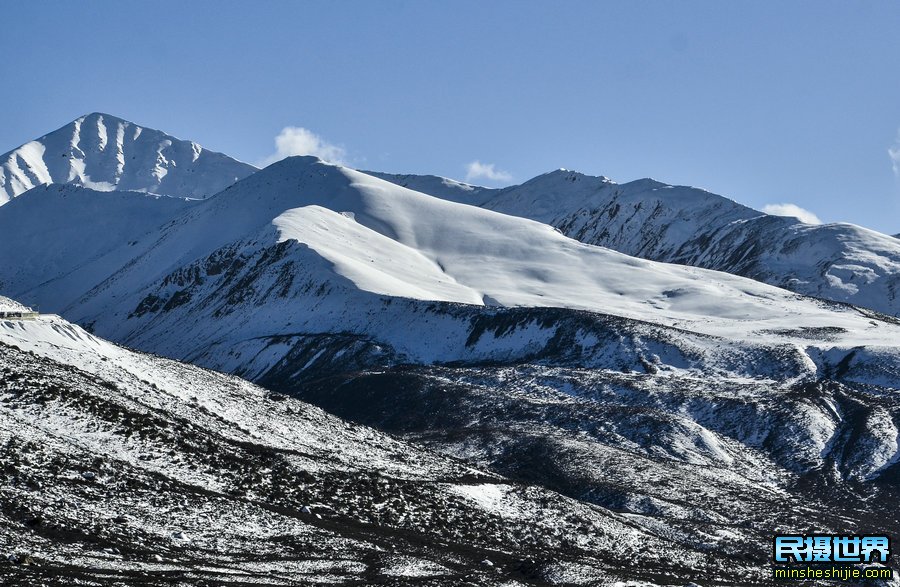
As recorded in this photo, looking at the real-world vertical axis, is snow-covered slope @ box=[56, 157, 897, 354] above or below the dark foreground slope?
above

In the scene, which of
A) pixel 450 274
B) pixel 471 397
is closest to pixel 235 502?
pixel 471 397

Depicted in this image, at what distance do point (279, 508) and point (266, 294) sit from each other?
109 meters

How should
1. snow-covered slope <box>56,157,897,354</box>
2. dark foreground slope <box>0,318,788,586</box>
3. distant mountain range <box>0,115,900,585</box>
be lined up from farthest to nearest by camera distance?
snow-covered slope <box>56,157,897,354</box>
distant mountain range <box>0,115,900,585</box>
dark foreground slope <box>0,318,788,586</box>

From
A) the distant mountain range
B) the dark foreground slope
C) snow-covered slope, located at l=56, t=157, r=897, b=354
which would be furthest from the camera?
snow-covered slope, located at l=56, t=157, r=897, b=354

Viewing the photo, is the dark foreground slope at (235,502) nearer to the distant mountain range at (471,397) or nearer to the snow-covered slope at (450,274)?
the distant mountain range at (471,397)

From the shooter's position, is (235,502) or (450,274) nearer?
(235,502)

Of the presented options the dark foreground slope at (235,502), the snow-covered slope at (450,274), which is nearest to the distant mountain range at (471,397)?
the dark foreground slope at (235,502)

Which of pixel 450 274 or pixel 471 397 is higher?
pixel 450 274

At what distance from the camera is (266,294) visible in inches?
5797

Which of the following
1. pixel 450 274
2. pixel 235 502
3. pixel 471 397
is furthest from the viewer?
pixel 450 274

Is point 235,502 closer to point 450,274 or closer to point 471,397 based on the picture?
point 471,397

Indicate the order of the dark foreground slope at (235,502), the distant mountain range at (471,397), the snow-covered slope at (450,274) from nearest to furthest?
the dark foreground slope at (235,502)
the distant mountain range at (471,397)
the snow-covered slope at (450,274)

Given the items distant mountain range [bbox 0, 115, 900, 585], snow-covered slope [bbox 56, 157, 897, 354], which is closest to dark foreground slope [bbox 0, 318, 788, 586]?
distant mountain range [bbox 0, 115, 900, 585]

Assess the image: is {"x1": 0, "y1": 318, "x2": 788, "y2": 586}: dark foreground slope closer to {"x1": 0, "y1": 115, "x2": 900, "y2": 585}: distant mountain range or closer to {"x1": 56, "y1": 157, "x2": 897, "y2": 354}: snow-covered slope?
{"x1": 0, "y1": 115, "x2": 900, "y2": 585}: distant mountain range
